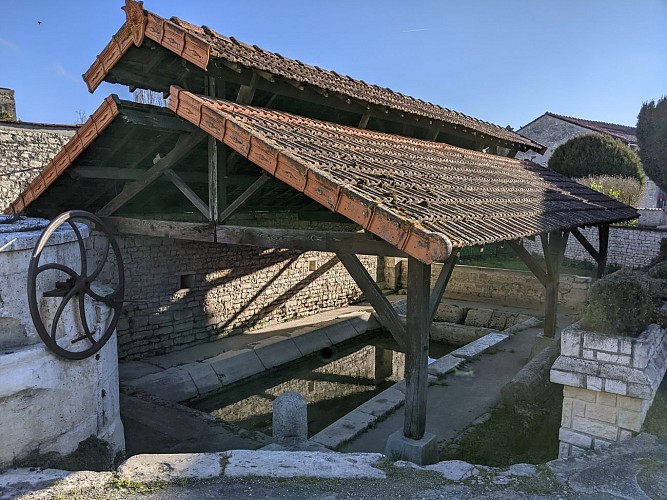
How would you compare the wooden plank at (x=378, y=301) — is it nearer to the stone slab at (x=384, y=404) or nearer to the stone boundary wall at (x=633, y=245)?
the stone slab at (x=384, y=404)

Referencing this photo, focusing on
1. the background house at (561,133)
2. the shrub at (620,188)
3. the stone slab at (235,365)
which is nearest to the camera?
the stone slab at (235,365)

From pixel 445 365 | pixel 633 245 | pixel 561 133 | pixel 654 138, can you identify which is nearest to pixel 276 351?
pixel 445 365

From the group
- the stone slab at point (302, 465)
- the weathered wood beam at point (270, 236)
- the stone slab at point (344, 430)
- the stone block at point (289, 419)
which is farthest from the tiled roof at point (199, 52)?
the stone slab at point (344, 430)

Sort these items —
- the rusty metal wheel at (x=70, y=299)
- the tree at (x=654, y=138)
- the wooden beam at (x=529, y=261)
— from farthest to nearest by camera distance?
the tree at (x=654, y=138) < the wooden beam at (x=529, y=261) < the rusty metal wheel at (x=70, y=299)

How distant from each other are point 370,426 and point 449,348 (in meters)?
5.83

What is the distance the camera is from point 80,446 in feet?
13.0

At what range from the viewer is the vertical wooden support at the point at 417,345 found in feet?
12.7

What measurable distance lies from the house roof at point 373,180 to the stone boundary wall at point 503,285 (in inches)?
220

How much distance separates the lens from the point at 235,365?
798 centimetres

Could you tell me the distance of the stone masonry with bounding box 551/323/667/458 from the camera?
143 inches

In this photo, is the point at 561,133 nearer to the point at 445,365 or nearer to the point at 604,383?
the point at 445,365

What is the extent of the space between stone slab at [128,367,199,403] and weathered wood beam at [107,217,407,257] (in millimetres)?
2208

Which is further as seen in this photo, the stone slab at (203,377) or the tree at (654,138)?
the tree at (654,138)

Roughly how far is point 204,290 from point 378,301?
17.6 ft
